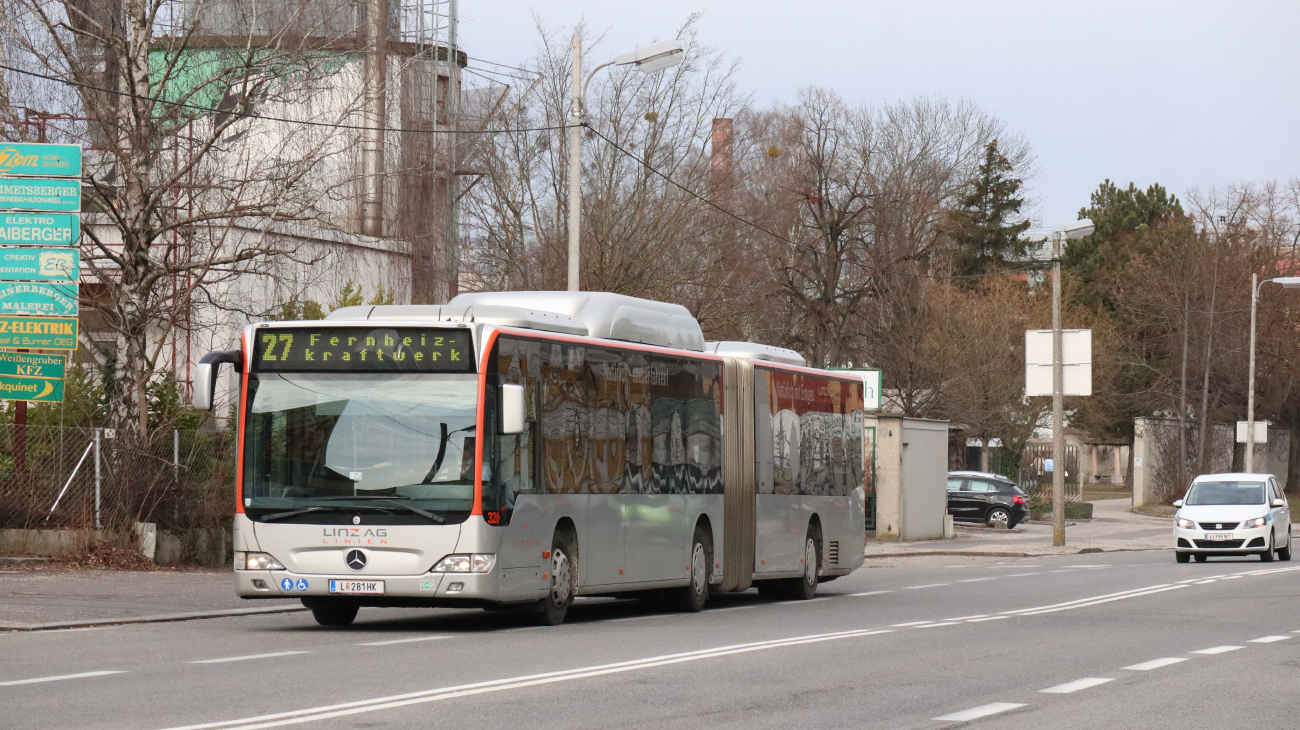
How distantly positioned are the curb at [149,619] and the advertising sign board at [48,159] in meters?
7.31

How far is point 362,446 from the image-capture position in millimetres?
15102

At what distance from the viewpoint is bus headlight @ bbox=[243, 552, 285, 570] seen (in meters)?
15.1

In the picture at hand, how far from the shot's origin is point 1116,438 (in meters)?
75.1

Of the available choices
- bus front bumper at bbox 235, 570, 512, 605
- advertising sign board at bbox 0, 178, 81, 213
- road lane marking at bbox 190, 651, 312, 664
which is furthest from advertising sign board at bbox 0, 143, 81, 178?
road lane marking at bbox 190, 651, 312, 664

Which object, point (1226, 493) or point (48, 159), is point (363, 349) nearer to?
point (48, 159)

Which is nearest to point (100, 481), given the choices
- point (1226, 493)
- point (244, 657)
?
point (244, 657)

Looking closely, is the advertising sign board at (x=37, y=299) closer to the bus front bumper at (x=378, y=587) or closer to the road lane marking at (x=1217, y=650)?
the bus front bumper at (x=378, y=587)

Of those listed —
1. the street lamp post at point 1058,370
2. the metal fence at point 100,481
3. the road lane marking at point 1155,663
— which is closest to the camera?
the road lane marking at point 1155,663

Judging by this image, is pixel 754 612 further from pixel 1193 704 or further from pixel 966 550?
pixel 966 550

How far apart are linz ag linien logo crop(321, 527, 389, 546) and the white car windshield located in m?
22.5

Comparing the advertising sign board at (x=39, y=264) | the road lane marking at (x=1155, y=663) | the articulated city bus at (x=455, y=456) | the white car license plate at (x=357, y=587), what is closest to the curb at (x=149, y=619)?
the articulated city bus at (x=455, y=456)

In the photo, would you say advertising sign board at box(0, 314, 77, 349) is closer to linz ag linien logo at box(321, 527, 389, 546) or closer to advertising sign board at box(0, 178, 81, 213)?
advertising sign board at box(0, 178, 81, 213)

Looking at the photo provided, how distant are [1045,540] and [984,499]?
5.97 metres

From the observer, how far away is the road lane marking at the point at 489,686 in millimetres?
8969
